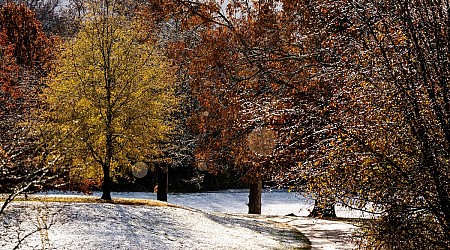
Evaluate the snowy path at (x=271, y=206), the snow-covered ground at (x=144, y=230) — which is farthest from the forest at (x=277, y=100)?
the snowy path at (x=271, y=206)

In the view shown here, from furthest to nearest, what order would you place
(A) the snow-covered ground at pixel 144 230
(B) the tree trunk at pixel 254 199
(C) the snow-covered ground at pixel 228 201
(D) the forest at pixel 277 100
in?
1. (C) the snow-covered ground at pixel 228 201
2. (B) the tree trunk at pixel 254 199
3. (A) the snow-covered ground at pixel 144 230
4. (D) the forest at pixel 277 100

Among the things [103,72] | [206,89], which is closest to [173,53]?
[206,89]

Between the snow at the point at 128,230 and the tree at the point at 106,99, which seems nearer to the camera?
the snow at the point at 128,230

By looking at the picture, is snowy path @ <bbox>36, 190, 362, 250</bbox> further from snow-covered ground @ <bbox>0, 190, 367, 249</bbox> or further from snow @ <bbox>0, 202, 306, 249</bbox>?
snow @ <bbox>0, 202, 306, 249</bbox>

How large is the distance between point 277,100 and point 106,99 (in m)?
6.13

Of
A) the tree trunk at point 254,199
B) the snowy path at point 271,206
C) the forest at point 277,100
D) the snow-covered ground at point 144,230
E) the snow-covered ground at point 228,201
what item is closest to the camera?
the forest at point 277,100

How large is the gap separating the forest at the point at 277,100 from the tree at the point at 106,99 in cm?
4

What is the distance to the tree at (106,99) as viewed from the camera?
1361 centimetres

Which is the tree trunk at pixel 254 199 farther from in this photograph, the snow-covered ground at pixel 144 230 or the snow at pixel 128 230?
the snow at pixel 128 230

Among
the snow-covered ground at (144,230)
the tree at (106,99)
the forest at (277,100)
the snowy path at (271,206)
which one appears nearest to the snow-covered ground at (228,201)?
the snowy path at (271,206)

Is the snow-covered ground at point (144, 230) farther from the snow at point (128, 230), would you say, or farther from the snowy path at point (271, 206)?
the snowy path at point (271, 206)

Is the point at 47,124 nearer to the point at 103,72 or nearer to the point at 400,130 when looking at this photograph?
the point at 103,72

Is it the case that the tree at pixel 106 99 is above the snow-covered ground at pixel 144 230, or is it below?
above

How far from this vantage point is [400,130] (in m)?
5.95
